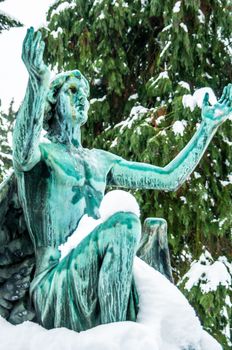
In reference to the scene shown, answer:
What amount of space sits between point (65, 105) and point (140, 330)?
3.43ft

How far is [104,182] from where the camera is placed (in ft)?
10.3

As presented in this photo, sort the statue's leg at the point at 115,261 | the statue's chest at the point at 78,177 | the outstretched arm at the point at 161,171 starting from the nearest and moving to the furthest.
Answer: the statue's leg at the point at 115,261
the statue's chest at the point at 78,177
the outstretched arm at the point at 161,171

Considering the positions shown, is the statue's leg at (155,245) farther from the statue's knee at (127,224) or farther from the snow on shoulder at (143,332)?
the statue's knee at (127,224)

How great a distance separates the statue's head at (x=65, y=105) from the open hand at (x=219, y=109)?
569 mm

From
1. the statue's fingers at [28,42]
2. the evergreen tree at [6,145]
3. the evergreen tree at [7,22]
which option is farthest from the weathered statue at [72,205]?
the evergreen tree at [7,22]

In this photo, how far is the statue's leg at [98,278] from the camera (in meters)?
2.62

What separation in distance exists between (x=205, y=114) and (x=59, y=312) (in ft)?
3.82

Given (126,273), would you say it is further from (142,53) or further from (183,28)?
(142,53)

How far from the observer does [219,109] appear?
11.1ft

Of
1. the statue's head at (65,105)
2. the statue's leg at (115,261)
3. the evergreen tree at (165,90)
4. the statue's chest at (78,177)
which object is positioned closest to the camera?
the statue's leg at (115,261)

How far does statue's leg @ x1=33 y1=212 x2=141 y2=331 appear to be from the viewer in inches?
103

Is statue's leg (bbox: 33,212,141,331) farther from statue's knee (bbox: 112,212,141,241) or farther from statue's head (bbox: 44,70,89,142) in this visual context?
statue's head (bbox: 44,70,89,142)

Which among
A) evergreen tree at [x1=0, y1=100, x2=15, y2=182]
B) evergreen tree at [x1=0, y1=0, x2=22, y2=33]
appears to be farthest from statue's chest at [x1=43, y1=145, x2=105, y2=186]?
evergreen tree at [x1=0, y1=0, x2=22, y2=33]

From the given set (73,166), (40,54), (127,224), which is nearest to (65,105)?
(73,166)
